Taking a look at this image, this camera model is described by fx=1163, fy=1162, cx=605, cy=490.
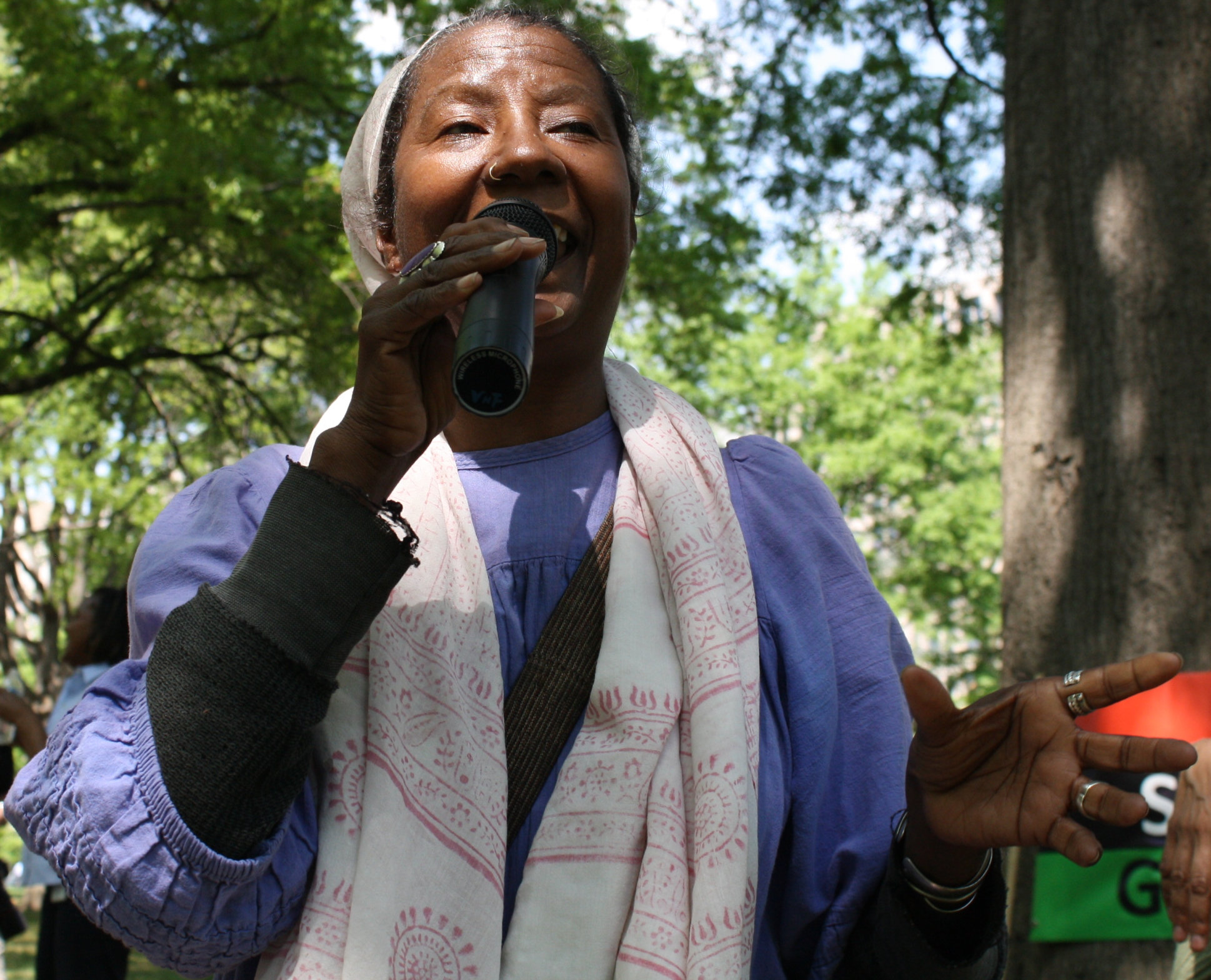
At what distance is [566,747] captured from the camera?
1.57 m

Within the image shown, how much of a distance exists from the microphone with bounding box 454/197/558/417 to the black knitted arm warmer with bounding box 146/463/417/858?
206 mm

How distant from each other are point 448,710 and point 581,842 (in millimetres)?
239

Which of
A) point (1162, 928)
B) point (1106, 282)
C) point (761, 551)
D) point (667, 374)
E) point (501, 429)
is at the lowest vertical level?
point (1162, 928)

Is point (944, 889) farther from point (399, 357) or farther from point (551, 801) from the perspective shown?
point (399, 357)

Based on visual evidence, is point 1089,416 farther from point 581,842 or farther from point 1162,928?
point 581,842

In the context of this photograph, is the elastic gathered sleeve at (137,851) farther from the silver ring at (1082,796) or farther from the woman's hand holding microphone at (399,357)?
the silver ring at (1082,796)

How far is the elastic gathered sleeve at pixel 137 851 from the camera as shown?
1239mm

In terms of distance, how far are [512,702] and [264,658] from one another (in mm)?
418

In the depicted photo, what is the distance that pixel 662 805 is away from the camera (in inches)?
59.4

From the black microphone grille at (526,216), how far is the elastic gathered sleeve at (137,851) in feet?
2.42

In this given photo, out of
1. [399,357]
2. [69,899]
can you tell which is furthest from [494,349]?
[69,899]

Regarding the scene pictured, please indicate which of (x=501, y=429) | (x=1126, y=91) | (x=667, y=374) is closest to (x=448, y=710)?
(x=501, y=429)

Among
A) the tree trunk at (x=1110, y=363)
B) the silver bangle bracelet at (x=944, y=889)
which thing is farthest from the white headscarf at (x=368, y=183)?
the tree trunk at (x=1110, y=363)

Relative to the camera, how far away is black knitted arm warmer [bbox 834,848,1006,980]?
1.49 meters
